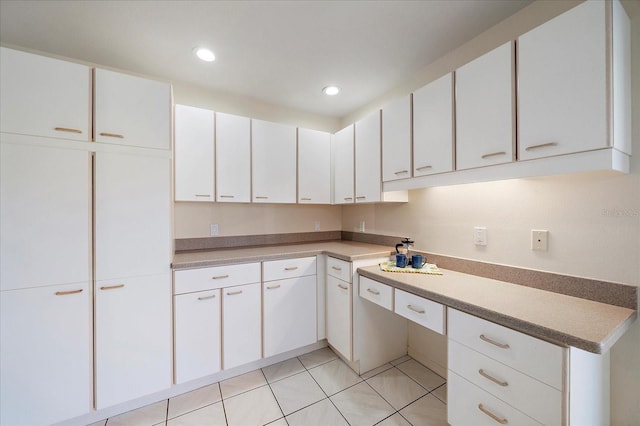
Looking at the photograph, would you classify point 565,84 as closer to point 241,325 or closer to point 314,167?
point 314,167

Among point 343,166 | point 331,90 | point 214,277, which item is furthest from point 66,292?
point 331,90

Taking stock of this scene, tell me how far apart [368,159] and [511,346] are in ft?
Result: 5.33

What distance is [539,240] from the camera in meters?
1.39

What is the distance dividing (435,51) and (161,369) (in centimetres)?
299

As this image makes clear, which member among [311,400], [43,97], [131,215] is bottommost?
[311,400]

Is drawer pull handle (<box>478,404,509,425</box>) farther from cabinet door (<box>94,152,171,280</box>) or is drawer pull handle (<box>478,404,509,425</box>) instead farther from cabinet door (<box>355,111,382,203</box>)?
cabinet door (<box>94,152,171,280</box>)

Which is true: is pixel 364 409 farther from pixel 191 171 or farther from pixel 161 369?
pixel 191 171

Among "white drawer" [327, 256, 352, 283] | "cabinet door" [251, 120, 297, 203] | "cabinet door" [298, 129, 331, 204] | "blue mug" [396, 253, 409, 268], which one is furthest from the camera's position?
"cabinet door" [298, 129, 331, 204]

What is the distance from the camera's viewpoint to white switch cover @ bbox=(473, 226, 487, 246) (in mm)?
1648

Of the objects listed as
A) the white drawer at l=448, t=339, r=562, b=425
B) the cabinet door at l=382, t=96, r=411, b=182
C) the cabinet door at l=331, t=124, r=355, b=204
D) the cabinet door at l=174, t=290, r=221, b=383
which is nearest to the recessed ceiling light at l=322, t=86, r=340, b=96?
the cabinet door at l=331, t=124, r=355, b=204

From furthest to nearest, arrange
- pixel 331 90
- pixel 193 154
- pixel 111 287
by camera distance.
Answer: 1. pixel 331 90
2. pixel 193 154
3. pixel 111 287

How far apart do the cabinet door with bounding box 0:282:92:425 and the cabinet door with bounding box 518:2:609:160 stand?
2602 millimetres

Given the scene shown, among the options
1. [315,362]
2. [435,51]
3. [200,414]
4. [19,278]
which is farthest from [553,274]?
[19,278]

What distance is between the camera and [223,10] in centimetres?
145
